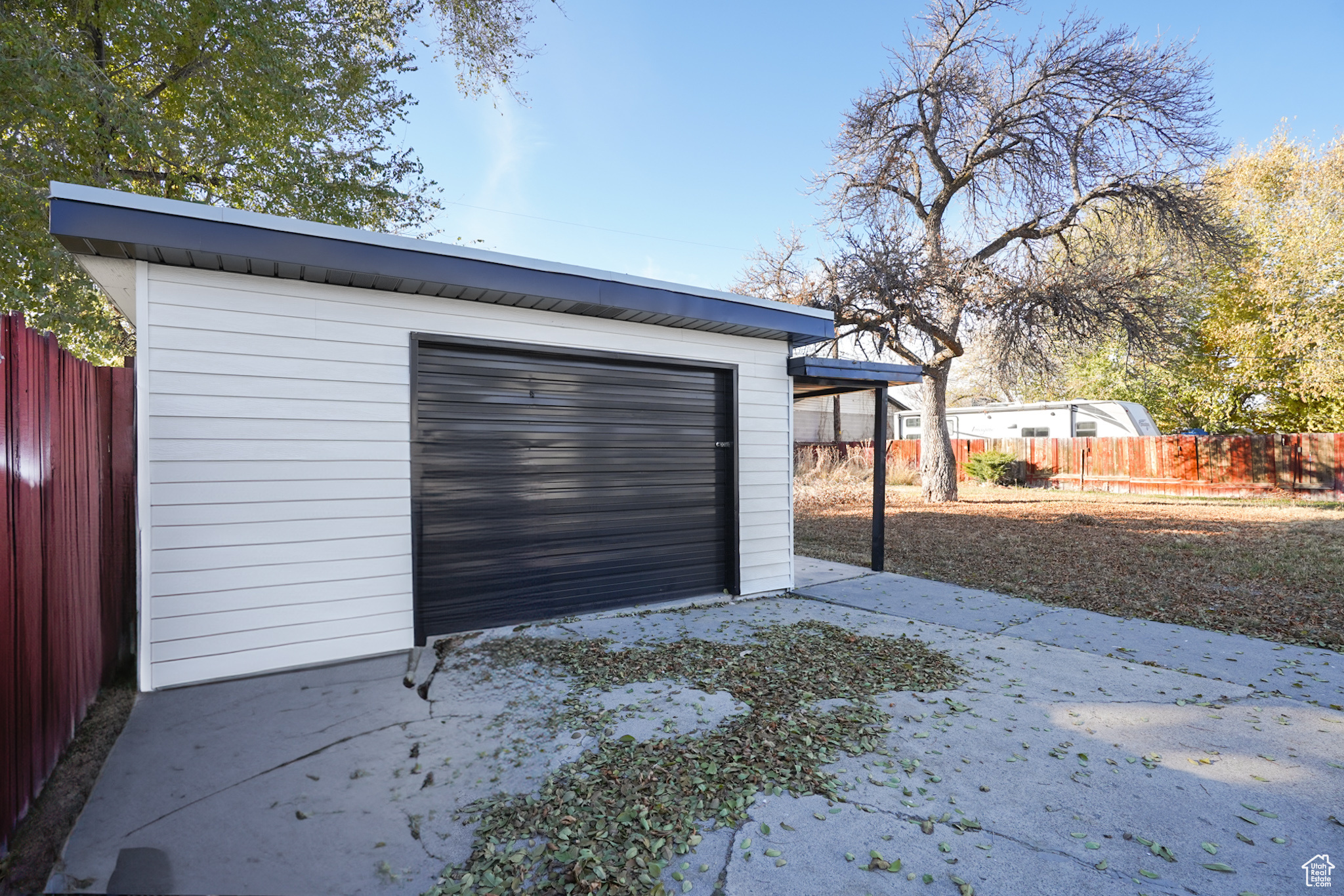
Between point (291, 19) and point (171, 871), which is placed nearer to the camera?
point (171, 871)

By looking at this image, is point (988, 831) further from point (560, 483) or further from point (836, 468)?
point (836, 468)

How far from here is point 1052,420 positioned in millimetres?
19406

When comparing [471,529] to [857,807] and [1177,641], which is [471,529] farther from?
[1177,641]

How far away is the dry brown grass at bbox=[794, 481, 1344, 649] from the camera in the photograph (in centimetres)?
565

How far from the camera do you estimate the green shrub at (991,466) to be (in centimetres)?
1808

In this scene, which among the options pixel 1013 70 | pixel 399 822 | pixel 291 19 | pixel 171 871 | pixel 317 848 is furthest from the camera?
pixel 1013 70

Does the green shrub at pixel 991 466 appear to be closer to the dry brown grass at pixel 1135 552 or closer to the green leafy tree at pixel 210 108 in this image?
the dry brown grass at pixel 1135 552

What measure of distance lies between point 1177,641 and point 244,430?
665 centimetres

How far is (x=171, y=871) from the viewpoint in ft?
6.63

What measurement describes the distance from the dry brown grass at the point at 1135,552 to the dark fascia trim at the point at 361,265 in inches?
167

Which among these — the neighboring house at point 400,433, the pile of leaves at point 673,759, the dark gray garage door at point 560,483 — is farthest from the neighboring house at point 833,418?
the pile of leaves at point 673,759

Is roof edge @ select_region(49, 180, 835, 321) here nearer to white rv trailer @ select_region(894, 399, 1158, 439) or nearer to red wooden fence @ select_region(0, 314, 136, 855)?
red wooden fence @ select_region(0, 314, 136, 855)

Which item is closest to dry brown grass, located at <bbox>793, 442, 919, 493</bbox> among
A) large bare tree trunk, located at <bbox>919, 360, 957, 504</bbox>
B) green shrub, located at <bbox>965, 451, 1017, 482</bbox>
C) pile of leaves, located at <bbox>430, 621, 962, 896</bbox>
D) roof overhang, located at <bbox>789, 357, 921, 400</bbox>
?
large bare tree trunk, located at <bbox>919, 360, 957, 504</bbox>

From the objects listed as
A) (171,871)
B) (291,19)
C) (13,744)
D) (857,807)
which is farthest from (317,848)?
(291,19)
